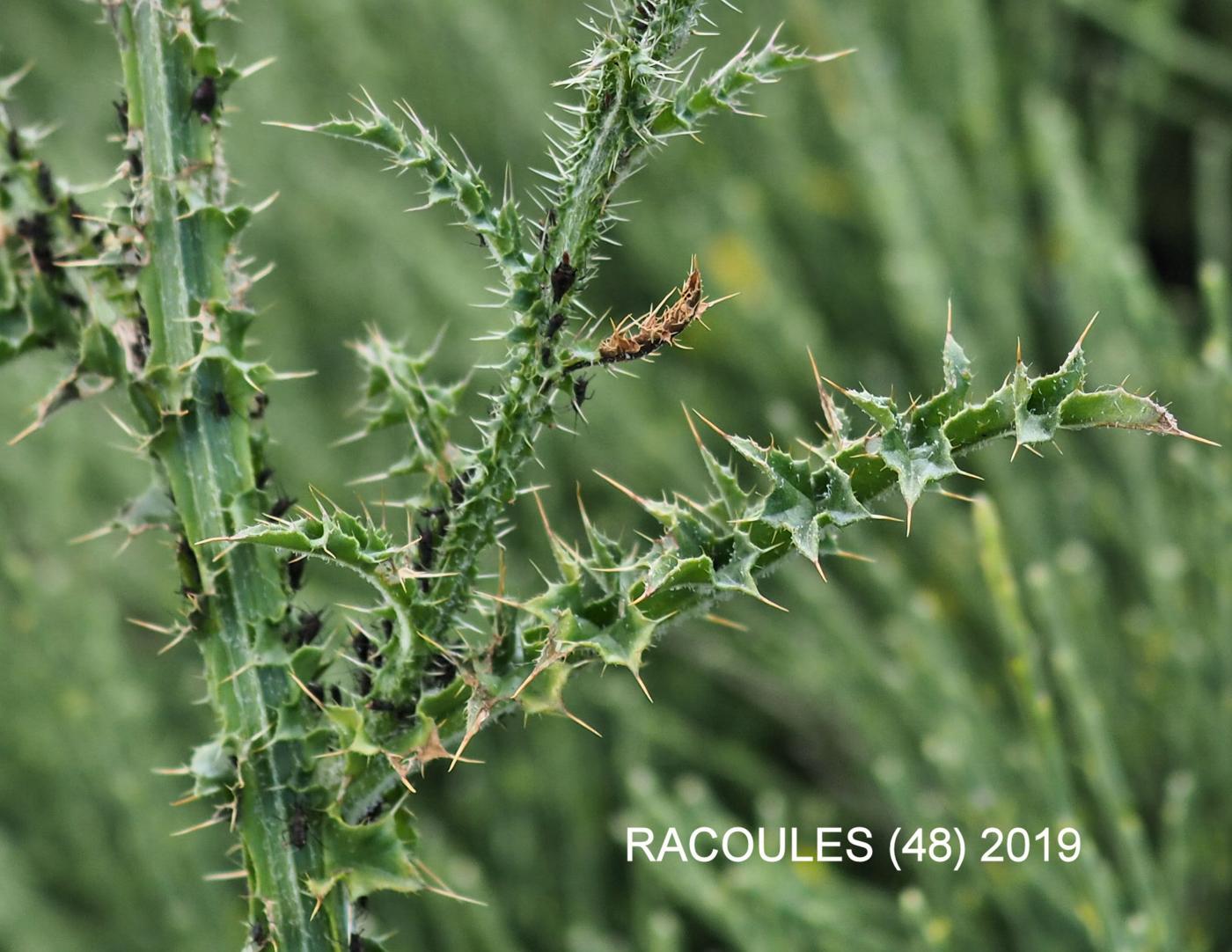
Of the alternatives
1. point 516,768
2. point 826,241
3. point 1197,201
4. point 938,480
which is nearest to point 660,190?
point 826,241

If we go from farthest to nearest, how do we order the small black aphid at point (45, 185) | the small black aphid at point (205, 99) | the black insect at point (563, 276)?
the small black aphid at point (45, 185), the small black aphid at point (205, 99), the black insect at point (563, 276)

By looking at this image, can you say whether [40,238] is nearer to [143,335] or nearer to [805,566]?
[143,335]

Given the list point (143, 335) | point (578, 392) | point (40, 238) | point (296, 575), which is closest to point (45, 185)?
point (40, 238)

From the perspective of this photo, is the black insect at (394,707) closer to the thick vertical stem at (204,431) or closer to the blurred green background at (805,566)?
the thick vertical stem at (204,431)

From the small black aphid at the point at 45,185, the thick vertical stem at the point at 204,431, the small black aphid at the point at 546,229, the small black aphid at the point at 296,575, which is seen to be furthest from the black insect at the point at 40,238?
the small black aphid at the point at 546,229

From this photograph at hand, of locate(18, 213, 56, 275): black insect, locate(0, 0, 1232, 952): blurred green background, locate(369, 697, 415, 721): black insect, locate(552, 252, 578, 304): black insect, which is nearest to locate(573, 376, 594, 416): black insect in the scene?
locate(552, 252, 578, 304): black insect

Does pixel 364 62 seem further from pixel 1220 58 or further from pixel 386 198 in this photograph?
pixel 1220 58
